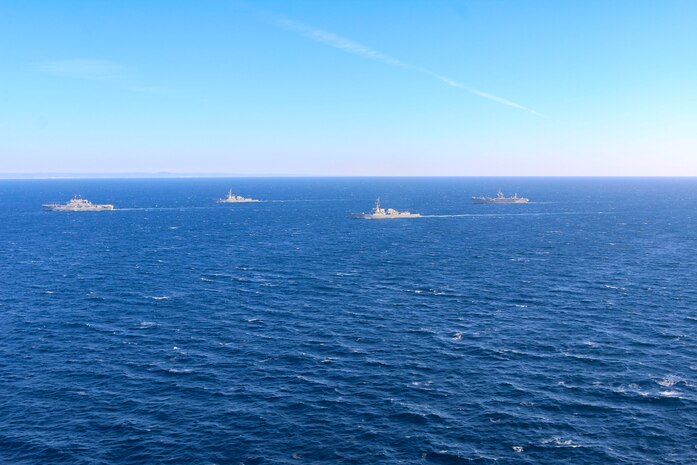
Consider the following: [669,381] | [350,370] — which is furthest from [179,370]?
[669,381]

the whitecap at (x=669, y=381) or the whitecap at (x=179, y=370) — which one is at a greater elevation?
the whitecap at (x=669, y=381)

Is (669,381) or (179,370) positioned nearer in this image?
(669,381)

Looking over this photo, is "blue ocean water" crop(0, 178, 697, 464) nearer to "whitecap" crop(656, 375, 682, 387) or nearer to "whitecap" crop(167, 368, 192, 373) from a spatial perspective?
"whitecap" crop(656, 375, 682, 387)

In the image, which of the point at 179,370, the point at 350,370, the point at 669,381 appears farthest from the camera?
the point at 350,370

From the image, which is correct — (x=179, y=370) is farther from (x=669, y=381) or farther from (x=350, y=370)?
(x=669, y=381)

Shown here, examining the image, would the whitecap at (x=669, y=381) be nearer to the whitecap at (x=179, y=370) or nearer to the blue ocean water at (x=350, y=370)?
the blue ocean water at (x=350, y=370)

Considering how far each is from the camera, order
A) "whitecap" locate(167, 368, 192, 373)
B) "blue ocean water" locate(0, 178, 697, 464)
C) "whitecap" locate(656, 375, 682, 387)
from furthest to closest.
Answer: "whitecap" locate(167, 368, 192, 373) → "whitecap" locate(656, 375, 682, 387) → "blue ocean water" locate(0, 178, 697, 464)

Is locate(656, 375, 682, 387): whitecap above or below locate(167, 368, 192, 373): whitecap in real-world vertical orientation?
above

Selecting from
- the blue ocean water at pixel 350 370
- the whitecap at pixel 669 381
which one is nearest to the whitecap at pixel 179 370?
the blue ocean water at pixel 350 370

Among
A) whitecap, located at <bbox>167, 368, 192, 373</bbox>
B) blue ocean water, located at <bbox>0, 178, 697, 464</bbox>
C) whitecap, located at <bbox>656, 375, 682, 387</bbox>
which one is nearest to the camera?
blue ocean water, located at <bbox>0, 178, 697, 464</bbox>

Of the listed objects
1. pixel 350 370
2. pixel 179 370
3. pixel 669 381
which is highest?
pixel 669 381

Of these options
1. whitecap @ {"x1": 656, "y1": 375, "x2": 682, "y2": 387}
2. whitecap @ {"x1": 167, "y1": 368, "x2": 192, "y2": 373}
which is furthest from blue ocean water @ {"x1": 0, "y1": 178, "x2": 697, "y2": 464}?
whitecap @ {"x1": 167, "y1": 368, "x2": 192, "y2": 373}

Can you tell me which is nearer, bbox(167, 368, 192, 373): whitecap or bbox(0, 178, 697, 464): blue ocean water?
bbox(0, 178, 697, 464): blue ocean water
